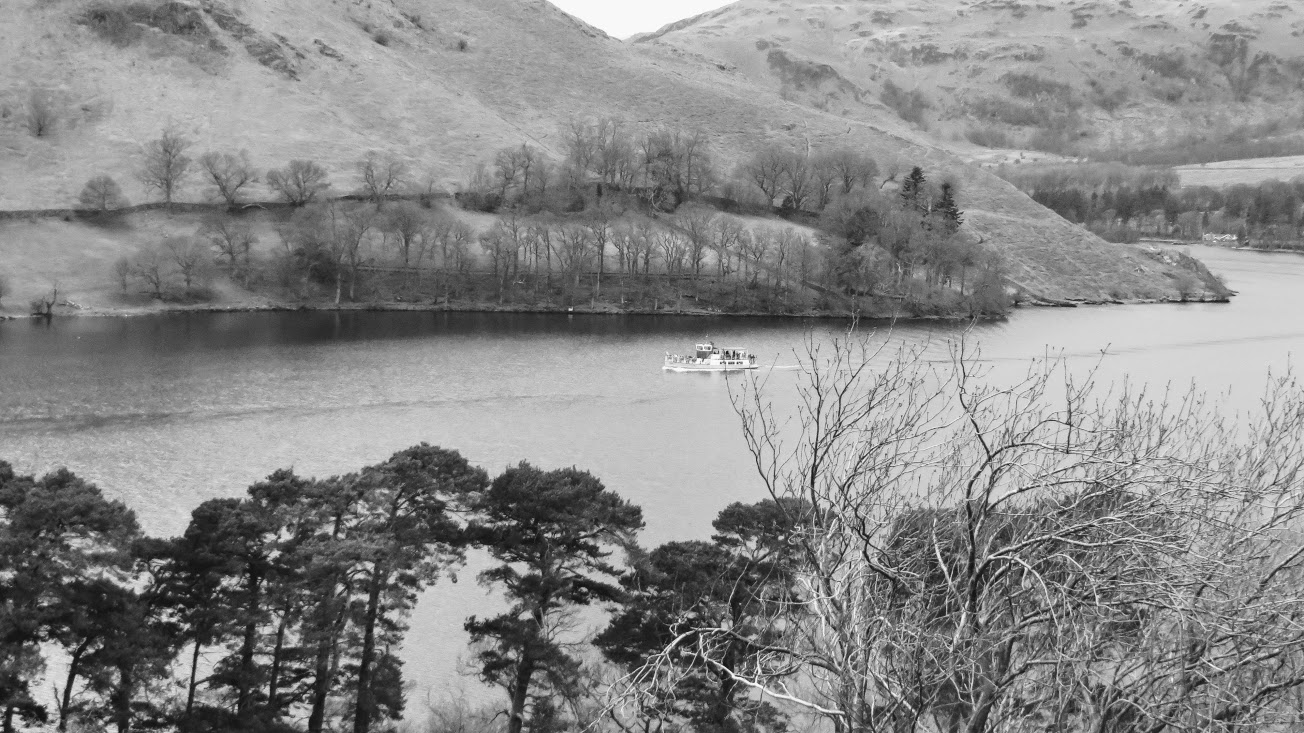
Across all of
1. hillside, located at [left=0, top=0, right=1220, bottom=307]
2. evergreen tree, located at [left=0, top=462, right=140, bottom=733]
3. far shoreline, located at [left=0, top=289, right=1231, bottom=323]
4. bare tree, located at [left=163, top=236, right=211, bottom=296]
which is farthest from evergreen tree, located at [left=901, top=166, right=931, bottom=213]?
→ evergreen tree, located at [left=0, top=462, right=140, bottom=733]

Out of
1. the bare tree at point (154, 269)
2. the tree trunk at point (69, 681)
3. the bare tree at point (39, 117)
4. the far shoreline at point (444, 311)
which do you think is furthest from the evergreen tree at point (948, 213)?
the tree trunk at point (69, 681)

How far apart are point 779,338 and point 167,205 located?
174 ft

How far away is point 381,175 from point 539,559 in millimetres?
83649

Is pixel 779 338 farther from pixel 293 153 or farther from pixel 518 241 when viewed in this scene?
pixel 293 153

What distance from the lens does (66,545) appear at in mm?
18422

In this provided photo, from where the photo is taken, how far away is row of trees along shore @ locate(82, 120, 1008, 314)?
84250 millimetres

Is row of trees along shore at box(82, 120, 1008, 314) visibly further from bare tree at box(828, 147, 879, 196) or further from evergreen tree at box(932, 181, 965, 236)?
bare tree at box(828, 147, 879, 196)

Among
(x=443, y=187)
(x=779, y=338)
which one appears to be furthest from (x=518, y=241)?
(x=779, y=338)

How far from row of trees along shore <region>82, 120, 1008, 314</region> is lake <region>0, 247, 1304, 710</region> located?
685 centimetres

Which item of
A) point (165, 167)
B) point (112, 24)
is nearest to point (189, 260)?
point (165, 167)

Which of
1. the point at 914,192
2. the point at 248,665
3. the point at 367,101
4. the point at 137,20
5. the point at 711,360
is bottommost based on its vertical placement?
the point at 248,665

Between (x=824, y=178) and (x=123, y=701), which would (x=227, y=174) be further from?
(x=123, y=701)

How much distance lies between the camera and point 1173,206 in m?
175

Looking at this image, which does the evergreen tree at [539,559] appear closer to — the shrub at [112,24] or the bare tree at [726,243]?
the bare tree at [726,243]
